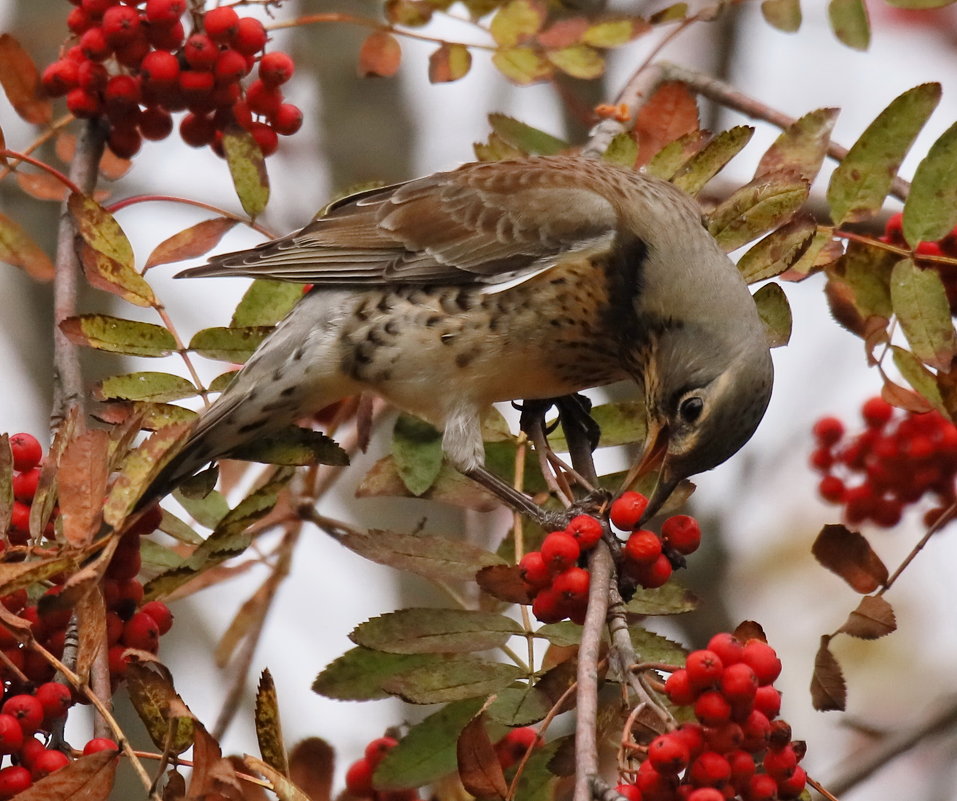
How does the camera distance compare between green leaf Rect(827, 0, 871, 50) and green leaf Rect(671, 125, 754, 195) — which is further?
green leaf Rect(827, 0, 871, 50)

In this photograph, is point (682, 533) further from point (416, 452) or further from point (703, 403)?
point (416, 452)

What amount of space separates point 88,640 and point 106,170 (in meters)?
2.22

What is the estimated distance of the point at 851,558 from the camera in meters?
2.86

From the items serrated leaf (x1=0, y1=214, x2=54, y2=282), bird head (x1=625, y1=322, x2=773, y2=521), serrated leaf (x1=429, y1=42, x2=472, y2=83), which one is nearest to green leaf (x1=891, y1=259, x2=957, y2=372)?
bird head (x1=625, y1=322, x2=773, y2=521)

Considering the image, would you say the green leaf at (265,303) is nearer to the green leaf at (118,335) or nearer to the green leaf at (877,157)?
the green leaf at (118,335)

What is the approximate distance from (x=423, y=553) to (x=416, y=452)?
80 centimetres

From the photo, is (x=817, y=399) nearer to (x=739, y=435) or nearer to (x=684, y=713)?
(x=739, y=435)

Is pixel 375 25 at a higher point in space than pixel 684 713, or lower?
higher

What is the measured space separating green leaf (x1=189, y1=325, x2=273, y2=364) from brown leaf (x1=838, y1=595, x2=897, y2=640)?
1723 millimetres

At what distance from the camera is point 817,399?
6.11 metres

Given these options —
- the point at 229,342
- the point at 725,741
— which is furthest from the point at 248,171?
the point at 725,741

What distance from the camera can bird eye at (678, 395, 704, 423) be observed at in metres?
3.29

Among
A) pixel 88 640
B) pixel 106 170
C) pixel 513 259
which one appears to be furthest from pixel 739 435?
pixel 106 170

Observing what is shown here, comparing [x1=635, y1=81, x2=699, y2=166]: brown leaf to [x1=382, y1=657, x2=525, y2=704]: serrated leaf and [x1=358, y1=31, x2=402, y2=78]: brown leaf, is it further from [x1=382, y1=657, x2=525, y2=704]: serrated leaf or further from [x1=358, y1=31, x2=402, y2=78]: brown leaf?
[x1=382, y1=657, x2=525, y2=704]: serrated leaf
